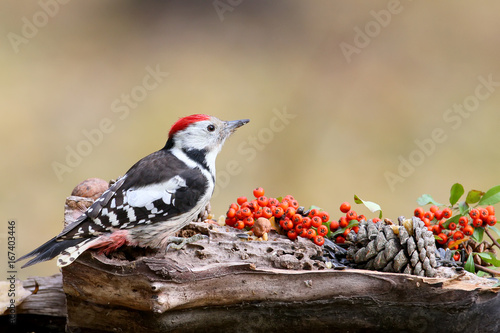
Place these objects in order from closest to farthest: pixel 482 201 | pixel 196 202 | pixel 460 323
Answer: pixel 460 323 < pixel 196 202 < pixel 482 201

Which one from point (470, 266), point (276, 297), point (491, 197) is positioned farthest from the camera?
point (491, 197)

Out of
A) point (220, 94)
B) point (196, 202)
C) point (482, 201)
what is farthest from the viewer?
point (220, 94)

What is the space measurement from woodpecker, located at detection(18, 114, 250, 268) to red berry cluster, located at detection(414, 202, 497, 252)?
0.59 meters

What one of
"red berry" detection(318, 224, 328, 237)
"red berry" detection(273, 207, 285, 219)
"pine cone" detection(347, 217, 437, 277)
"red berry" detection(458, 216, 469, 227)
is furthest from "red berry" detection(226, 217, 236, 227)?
"red berry" detection(458, 216, 469, 227)

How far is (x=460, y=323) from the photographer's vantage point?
4.00ft

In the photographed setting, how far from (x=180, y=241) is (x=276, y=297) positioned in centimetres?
30

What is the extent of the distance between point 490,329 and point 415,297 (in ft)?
0.58

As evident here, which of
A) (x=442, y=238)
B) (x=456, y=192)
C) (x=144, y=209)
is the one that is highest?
(x=144, y=209)

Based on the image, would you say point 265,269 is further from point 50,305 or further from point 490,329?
point 50,305

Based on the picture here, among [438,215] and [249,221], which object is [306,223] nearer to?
[249,221]

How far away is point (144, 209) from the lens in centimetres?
134

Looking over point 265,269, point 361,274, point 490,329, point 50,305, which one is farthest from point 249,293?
point 50,305

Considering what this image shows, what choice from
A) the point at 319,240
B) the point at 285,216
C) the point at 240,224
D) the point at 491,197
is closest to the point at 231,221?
the point at 240,224

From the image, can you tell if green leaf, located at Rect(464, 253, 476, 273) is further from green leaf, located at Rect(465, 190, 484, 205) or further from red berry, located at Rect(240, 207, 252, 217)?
red berry, located at Rect(240, 207, 252, 217)
